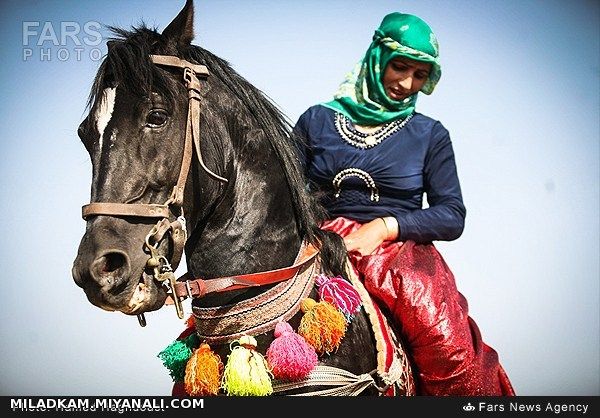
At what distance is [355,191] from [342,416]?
994 mm

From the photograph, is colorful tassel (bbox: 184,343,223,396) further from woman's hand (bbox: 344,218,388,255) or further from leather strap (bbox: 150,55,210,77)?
leather strap (bbox: 150,55,210,77)

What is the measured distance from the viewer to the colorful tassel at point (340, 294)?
2652mm

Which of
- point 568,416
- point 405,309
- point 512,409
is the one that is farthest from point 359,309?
point 568,416

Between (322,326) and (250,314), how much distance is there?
257 millimetres

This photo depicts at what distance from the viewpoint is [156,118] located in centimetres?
232

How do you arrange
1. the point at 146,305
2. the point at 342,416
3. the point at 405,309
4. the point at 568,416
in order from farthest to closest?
the point at 568,416
the point at 405,309
the point at 342,416
the point at 146,305

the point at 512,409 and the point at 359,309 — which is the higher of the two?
the point at 359,309

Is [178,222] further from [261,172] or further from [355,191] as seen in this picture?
[355,191]

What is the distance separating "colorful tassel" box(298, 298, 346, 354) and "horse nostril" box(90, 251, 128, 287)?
713mm

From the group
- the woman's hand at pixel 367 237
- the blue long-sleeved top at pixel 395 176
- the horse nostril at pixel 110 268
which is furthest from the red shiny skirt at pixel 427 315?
the horse nostril at pixel 110 268

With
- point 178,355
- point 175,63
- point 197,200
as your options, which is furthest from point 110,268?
point 175,63

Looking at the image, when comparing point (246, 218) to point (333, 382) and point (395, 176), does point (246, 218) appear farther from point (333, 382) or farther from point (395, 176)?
point (395, 176)

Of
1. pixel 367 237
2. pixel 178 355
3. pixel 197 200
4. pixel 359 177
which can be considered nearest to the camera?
pixel 197 200

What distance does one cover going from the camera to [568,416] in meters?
3.57
